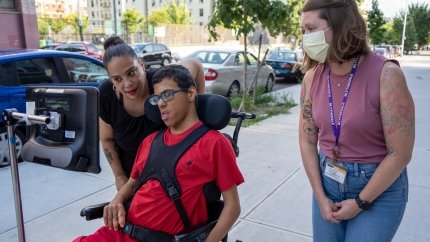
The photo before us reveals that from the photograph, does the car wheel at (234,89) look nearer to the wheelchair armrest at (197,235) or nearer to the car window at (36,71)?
the car window at (36,71)

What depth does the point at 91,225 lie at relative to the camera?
3559 mm

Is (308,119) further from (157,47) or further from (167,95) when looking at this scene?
(157,47)

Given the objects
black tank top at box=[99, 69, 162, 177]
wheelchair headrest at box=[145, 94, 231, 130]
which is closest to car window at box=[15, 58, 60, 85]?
black tank top at box=[99, 69, 162, 177]

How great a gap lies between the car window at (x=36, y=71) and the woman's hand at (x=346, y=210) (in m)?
4.86

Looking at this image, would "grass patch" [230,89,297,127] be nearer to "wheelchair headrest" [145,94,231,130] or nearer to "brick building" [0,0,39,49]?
"wheelchair headrest" [145,94,231,130]

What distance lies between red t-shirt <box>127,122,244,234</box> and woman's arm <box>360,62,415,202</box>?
0.67m

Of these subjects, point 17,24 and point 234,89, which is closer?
point 234,89

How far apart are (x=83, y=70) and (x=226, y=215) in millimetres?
5187

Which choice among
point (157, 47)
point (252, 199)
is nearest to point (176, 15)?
point (157, 47)

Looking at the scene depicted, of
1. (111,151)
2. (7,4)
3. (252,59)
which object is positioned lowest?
(252,59)

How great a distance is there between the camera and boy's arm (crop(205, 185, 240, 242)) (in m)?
1.96

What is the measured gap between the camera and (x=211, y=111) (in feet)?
6.82

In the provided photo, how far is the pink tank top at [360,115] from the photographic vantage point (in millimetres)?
1701

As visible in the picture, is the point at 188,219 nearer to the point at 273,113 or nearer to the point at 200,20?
the point at 273,113
